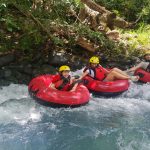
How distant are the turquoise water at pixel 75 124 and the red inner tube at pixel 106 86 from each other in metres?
0.24

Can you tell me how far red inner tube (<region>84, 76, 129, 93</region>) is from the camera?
9.41 m

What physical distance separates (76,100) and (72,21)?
306cm

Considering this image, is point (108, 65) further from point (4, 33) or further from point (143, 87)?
point (4, 33)

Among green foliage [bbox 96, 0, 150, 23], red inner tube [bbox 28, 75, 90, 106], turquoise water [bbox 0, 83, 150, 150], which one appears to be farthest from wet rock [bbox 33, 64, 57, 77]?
green foliage [bbox 96, 0, 150, 23]

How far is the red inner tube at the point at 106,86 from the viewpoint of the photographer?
941cm

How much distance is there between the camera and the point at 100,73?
9859 millimetres

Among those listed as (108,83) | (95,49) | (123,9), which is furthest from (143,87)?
(123,9)

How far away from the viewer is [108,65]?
11406 mm

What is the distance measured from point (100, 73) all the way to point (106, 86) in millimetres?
547

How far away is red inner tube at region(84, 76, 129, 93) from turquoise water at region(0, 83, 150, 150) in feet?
0.79

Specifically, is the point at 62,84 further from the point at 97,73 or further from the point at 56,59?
the point at 56,59

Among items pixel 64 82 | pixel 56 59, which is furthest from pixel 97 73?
pixel 56 59

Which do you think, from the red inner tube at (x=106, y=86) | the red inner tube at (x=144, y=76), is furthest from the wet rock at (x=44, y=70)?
the red inner tube at (x=144, y=76)

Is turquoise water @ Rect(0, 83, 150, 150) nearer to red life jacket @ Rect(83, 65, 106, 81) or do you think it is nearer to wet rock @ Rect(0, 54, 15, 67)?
red life jacket @ Rect(83, 65, 106, 81)
